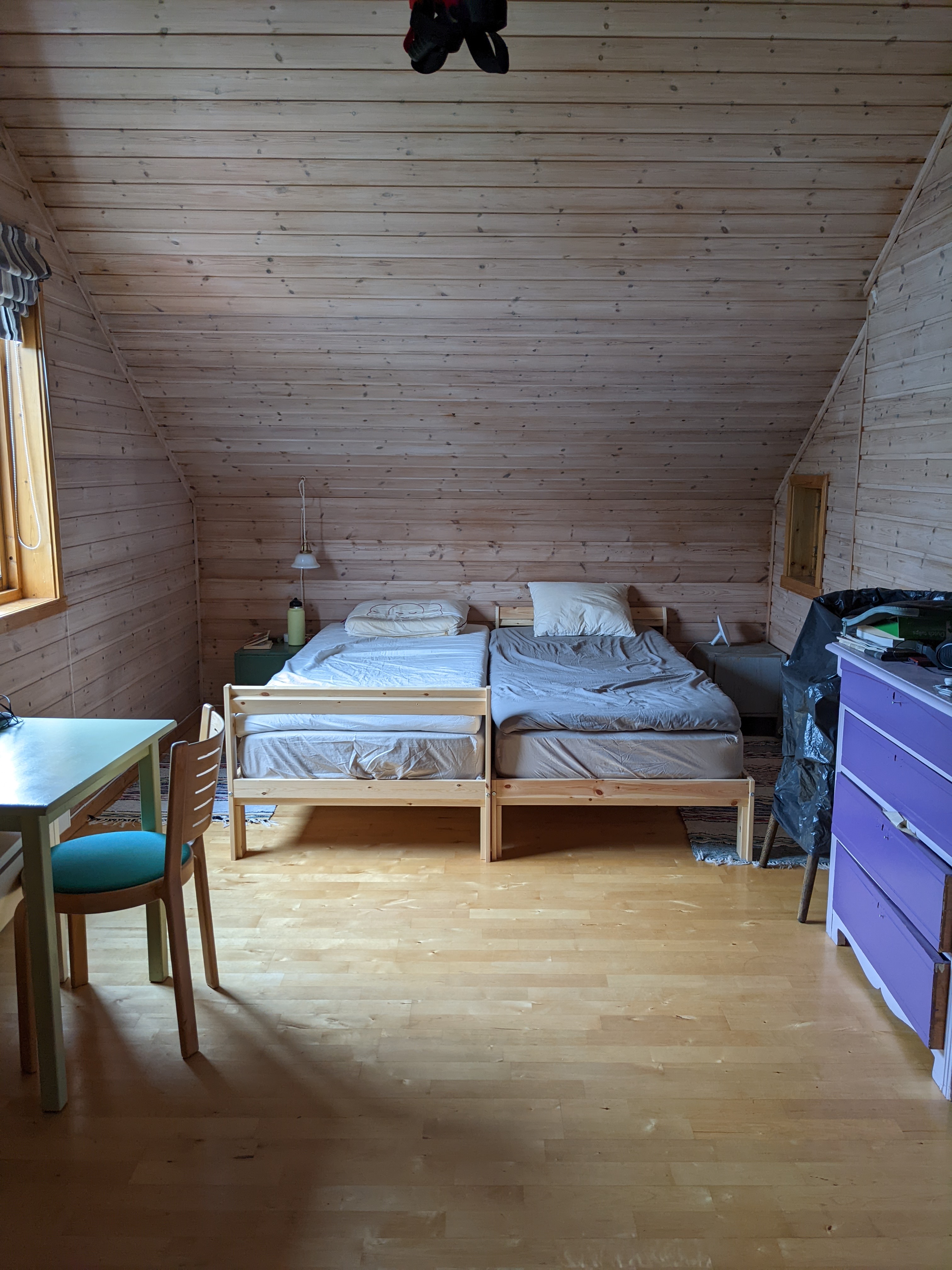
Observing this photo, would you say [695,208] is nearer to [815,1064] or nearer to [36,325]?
[36,325]

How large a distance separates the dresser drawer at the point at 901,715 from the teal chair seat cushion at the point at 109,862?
5.91 ft

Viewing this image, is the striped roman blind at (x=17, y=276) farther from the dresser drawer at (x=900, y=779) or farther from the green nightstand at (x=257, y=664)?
the dresser drawer at (x=900, y=779)

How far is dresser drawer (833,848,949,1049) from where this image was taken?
79.7 inches

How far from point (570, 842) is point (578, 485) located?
7.28 feet

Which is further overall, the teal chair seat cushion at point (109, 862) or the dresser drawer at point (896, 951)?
the teal chair seat cushion at point (109, 862)

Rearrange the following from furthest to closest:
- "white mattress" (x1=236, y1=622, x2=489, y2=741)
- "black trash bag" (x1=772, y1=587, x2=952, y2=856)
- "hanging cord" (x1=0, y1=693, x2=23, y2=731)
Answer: "white mattress" (x1=236, y1=622, x2=489, y2=741)
"black trash bag" (x1=772, y1=587, x2=952, y2=856)
"hanging cord" (x1=0, y1=693, x2=23, y2=731)

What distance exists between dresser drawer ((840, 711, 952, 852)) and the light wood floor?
0.61m

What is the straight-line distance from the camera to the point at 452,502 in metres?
5.08

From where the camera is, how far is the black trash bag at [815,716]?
9.07 ft

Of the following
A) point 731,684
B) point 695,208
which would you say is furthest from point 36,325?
point 731,684

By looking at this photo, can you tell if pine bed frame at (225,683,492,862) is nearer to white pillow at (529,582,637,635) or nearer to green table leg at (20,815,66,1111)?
green table leg at (20,815,66,1111)

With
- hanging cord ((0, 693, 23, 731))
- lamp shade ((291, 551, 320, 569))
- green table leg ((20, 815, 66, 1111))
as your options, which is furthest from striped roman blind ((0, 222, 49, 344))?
lamp shade ((291, 551, 320, 569))

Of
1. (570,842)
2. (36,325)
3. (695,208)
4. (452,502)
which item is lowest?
(570,842)

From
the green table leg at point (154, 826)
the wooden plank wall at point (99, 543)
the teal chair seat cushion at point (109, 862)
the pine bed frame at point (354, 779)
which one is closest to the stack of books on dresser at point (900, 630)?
the pine bed frame at point (354, 779)
